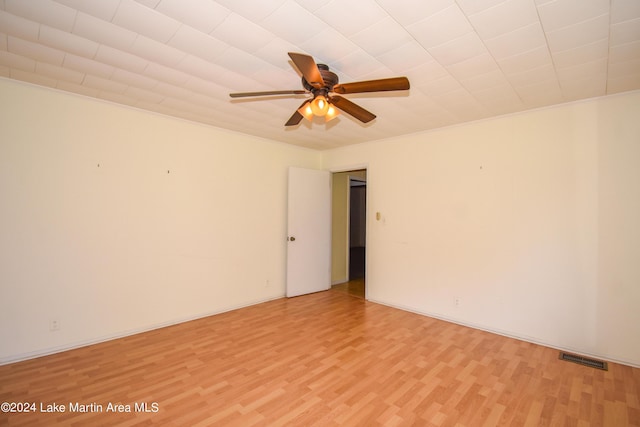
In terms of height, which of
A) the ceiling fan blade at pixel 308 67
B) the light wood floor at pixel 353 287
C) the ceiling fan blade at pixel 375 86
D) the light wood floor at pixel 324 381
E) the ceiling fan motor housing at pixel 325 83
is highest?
the ceiling fan motor housing at pixel 325 83

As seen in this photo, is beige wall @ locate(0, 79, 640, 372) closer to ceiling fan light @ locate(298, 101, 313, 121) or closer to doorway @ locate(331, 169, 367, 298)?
doorway @ locate(331, 169, 367, 298)

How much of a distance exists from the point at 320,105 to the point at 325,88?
0.12 metres

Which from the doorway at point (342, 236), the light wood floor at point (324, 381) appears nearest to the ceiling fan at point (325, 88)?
the light wood floor at point (324, 381)

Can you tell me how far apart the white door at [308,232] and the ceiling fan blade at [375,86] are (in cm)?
287

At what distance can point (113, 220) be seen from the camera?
3.19 m

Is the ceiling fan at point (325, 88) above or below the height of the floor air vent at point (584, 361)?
above

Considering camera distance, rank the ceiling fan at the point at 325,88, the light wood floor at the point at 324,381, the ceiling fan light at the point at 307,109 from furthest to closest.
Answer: the ceiling fan light at the point at 307,109
the light wood floor at the point at 324,381
the ceiling fan at the point at 325,88

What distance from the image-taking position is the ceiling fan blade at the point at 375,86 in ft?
6.10

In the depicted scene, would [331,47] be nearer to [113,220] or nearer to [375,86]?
[375,86]

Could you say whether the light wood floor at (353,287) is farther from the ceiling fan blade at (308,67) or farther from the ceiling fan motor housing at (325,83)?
the ceiling fan blade at (308,67)

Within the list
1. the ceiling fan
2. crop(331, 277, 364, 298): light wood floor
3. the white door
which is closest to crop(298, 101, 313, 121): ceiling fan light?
the ceiling fan

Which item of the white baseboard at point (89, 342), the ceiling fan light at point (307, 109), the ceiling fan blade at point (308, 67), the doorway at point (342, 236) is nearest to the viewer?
the ceiling fan blade at point (308, 67)

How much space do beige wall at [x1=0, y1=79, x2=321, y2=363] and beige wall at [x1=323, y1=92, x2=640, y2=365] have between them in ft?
7.64

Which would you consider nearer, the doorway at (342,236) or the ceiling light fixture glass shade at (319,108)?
the ceiling light fixture glass shade at (319,108)
